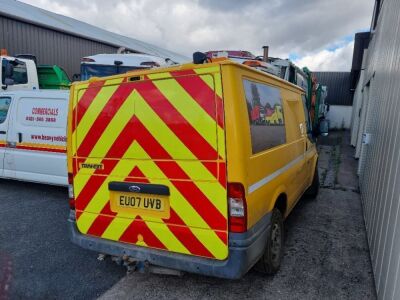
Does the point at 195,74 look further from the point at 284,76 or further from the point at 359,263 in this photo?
the point at 284,76

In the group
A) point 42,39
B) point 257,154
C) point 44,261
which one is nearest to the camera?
point 257,154

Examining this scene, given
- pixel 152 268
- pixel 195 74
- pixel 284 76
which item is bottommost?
pixel 152 268

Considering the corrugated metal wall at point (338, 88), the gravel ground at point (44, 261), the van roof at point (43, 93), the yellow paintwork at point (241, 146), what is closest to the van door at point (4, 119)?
the van roof at point (43, 93)

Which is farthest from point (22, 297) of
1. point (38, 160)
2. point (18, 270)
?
point (38, 160)

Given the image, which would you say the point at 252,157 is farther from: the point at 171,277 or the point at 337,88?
the point at 337,88

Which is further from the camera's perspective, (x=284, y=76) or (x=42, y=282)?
(x=284, y=76)

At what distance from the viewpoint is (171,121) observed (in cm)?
264

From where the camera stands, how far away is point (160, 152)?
8.86 ft

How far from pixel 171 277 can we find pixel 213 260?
94 centimetres

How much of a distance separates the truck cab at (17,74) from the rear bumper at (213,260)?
7223 millimetres

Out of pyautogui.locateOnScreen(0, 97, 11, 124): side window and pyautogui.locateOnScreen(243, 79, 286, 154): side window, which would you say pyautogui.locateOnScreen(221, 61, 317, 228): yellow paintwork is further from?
pyautogui.locateOnScreen(0, 97, 11, 124): side window

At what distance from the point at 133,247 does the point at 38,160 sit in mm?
3790

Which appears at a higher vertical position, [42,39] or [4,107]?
[42,39]

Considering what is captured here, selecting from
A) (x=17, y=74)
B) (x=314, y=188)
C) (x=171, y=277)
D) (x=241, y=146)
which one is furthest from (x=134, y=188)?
(x=17, y=74)
